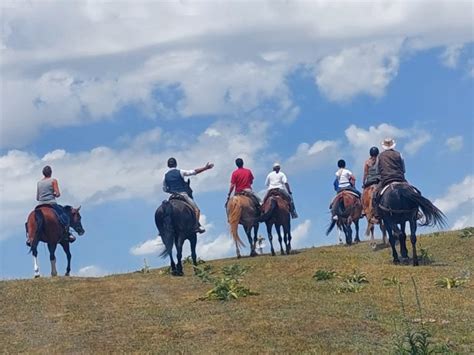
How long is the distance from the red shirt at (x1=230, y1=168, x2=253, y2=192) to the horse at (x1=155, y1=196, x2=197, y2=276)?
5270 millimetres

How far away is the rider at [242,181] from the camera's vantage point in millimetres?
28250

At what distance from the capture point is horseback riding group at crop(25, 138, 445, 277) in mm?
22531

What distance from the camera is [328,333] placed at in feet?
44.3

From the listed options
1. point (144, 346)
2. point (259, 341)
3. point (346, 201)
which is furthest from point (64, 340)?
point (346, 201)

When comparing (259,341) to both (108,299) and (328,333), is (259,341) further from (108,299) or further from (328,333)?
(108,299)

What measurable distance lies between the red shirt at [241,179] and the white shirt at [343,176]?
10.4 ft

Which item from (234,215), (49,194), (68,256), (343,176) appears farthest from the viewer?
(343,176)

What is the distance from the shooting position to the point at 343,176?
1186 inches

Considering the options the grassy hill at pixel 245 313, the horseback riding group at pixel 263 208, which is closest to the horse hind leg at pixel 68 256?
the horseback riding group at pixel 263 208

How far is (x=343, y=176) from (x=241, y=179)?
361 centimetres

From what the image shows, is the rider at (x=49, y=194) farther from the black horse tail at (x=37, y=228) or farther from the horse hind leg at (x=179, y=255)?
the horse hind leg at (x=179, y=255)

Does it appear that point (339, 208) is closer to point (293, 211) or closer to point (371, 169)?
point (293, 211)

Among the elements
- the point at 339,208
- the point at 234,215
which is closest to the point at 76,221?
the point at 234,215

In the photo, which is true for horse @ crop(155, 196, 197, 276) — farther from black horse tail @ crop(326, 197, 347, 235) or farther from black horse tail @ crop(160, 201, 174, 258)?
black horse tail @ crop(326, 197, 347, 235)
